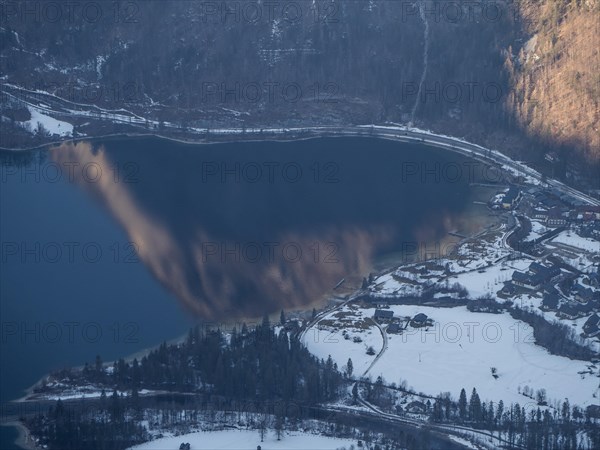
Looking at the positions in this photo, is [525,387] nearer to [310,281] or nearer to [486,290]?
[486,290]

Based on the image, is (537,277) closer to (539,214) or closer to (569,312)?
(569,312)

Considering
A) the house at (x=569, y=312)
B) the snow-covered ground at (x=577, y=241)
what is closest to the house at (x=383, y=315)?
the house at (x=569, y=312)

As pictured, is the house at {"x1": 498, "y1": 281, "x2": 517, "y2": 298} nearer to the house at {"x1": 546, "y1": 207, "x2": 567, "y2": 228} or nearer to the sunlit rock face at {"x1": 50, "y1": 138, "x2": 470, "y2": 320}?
the sunlit rock face at {"x1": 50, "y1": 138, "x2": 470, "y2": 320}

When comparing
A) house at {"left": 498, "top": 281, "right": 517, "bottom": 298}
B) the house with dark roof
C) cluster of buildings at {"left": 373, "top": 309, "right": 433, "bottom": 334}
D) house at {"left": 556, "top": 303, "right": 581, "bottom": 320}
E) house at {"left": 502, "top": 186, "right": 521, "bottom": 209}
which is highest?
house at {"left": 502, "top": 186, "right": 521, "bottom": 209}

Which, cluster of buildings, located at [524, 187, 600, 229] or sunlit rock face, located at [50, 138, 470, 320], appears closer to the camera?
sunlit rock face, located at [50, 138, 470, 320]

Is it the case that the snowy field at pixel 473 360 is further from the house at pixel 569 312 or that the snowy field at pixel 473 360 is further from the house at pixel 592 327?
the house at pixel 592 327

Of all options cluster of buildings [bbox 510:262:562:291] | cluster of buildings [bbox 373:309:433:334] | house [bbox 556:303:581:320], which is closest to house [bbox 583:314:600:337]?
house [bbox 556:303:581:320]

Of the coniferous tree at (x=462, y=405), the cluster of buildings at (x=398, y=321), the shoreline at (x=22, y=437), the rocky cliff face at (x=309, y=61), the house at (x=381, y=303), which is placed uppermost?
the rocky cliff face at (x=309, y=61)
